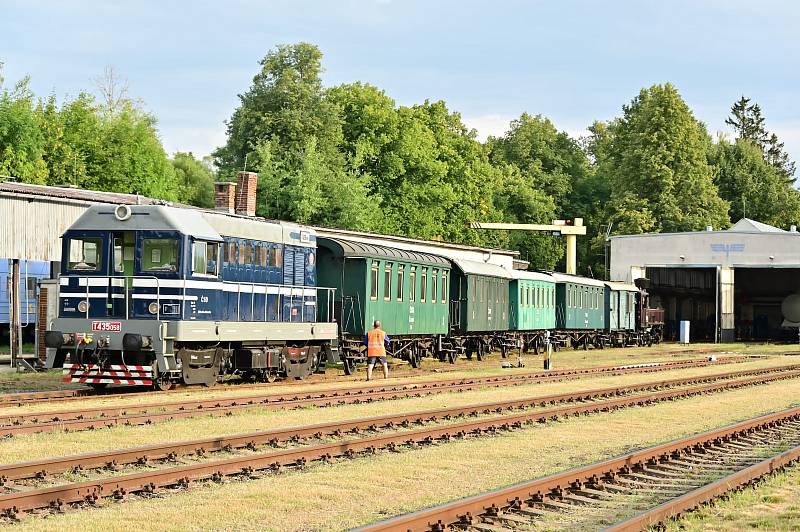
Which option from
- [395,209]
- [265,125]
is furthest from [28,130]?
[395,209]

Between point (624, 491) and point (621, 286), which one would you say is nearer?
point (624, 491)

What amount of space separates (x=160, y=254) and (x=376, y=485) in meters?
11.0

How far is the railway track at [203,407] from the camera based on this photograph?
52.4ft

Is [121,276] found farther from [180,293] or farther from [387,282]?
[387,282]

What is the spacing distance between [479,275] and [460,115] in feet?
180

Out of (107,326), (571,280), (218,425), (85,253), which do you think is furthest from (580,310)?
(218,425)

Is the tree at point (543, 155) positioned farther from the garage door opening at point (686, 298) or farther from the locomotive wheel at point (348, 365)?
the locomotive wheel at point (348, 365)

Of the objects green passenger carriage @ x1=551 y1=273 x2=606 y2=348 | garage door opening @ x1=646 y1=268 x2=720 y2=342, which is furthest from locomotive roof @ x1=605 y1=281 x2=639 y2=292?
garage door opening @ x1=646 y1=268 x2=720 y2=342

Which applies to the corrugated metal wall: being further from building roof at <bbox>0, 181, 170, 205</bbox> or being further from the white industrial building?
the white industrial building

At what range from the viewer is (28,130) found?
2379 inches

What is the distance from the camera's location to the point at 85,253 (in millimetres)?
21828

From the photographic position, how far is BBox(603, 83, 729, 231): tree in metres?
90.6

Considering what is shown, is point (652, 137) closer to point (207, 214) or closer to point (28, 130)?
point (28, 130)

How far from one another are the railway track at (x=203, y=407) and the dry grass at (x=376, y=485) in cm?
472
